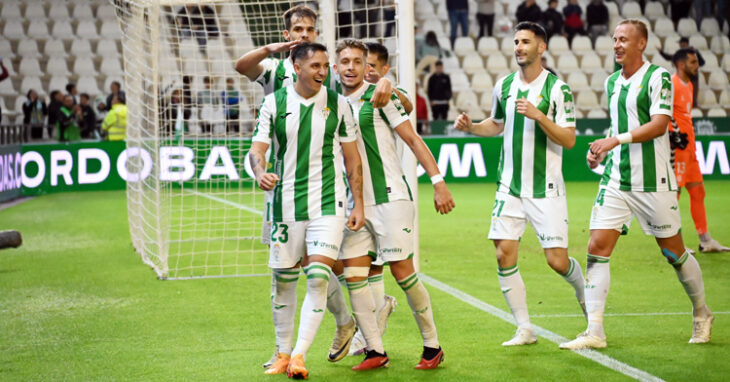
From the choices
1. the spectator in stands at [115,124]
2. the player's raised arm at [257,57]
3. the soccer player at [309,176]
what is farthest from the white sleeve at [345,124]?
the spectator in stands at [115,124]

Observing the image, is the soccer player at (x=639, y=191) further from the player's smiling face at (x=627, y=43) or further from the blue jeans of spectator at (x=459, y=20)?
the blue jeans of spectator at (x=459, y=20)

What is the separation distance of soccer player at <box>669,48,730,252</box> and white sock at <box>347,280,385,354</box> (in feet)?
17.7

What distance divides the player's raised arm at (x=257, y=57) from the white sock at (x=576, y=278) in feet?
7.64

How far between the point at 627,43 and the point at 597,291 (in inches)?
63.2

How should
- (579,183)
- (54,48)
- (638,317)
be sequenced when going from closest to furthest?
(638,317)
(579,183)
(54,48)

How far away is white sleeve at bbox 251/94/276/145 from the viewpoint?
5551 mm

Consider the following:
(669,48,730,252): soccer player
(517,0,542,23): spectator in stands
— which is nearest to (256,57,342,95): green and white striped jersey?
(669,48,730,252): soccer player

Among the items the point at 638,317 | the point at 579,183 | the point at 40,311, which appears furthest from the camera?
the point at 579,183

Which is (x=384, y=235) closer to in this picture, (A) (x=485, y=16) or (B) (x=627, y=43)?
(B) (x=627, y=43)

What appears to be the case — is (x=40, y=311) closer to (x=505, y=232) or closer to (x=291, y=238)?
(x=291, y=238)

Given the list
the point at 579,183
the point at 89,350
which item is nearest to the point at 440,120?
the point at 579,183

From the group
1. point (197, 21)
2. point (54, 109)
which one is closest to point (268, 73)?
point (54, 109)

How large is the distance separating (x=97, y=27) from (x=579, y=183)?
1345cm

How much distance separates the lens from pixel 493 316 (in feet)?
24.7
